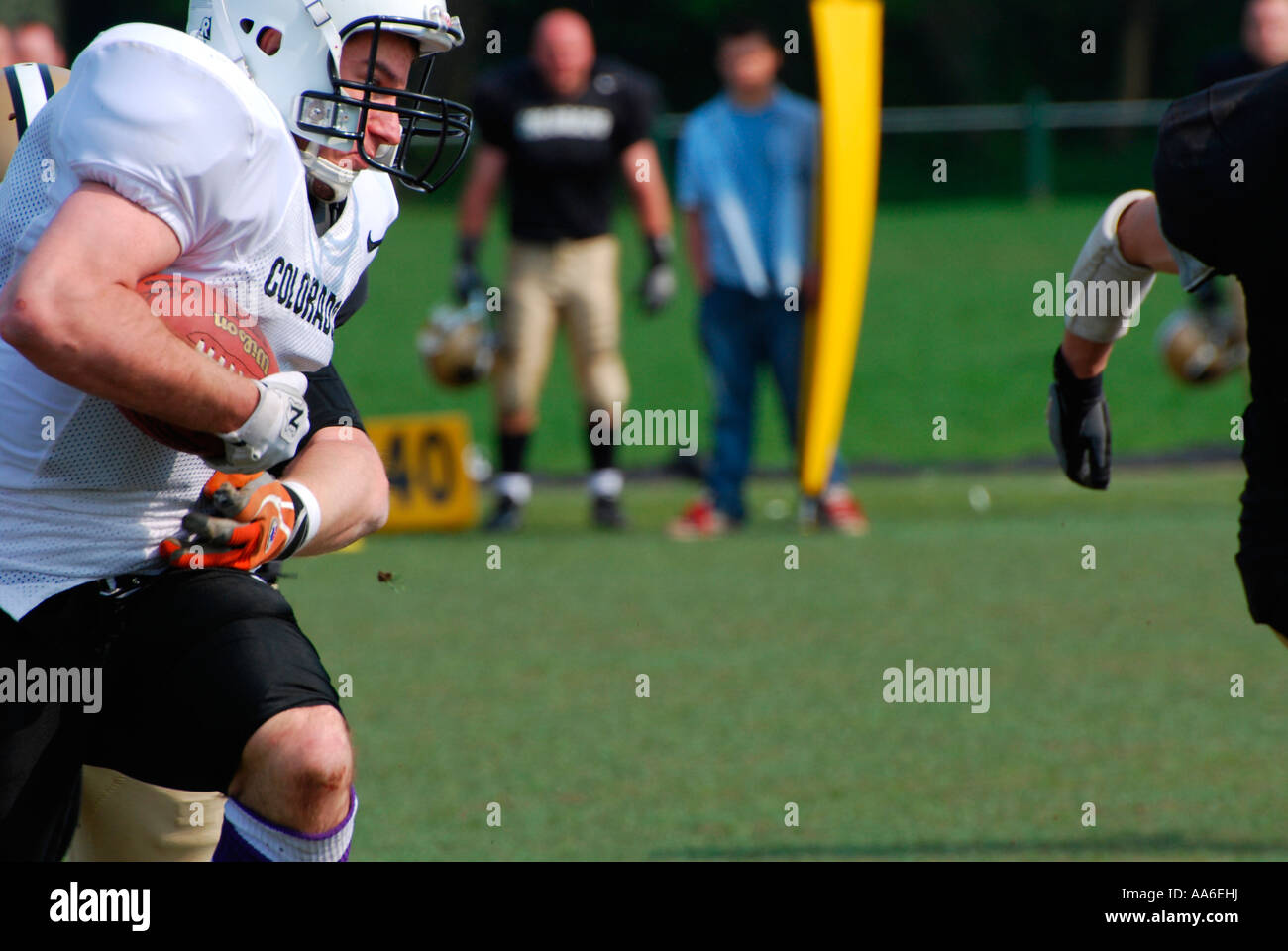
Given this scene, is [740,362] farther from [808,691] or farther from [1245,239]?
[1245,239]

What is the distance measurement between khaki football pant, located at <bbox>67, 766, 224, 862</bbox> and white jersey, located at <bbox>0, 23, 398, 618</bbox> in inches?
18.7

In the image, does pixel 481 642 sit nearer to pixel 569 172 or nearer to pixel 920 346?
pixel 569 172

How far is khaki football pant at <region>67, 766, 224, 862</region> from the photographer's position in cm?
325

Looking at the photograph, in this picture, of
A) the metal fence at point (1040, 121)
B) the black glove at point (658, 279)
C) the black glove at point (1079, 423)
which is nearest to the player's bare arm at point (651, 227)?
the black glove at point (658, 279)

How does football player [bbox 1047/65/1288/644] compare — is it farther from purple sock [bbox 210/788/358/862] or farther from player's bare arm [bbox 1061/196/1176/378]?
purple sock [bbox 210/788/358/862]

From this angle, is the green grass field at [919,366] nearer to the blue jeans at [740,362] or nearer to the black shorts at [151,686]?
the blue jeans at [740,362]

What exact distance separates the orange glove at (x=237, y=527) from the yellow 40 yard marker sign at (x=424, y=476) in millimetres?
6553

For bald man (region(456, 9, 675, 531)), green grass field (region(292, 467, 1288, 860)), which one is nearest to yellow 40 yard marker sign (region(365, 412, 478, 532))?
bald man (region(456, 9, 675, 531))

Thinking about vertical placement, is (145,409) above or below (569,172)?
below

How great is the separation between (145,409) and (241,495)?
21 cm

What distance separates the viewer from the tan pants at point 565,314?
9.51 metres

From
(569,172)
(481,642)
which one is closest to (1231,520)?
(569,172)

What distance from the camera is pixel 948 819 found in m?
4.65
